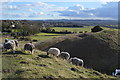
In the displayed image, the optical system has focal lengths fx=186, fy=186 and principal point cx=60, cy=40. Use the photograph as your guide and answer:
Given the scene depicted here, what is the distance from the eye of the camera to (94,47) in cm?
4081

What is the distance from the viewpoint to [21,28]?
8719 centimetres

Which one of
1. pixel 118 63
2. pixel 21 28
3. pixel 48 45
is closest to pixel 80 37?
pixel 48 45

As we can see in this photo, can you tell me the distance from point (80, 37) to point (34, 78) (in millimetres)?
33810

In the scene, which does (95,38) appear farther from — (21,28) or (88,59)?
(21,28)

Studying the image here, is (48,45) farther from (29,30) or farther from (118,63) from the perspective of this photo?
(29,30)

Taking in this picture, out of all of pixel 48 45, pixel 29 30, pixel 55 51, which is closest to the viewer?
pixel 55 51

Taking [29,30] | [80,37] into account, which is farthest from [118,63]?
[29,30]

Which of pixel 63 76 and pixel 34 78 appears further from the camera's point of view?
pixel 63 76

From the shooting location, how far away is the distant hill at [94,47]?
35.6 meters

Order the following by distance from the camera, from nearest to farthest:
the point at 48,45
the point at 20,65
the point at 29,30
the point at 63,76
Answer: the point at 63,76
the point at 20,65
the point at 48,45
the point at 29,30

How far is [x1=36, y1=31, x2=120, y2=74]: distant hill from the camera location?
35622 mm

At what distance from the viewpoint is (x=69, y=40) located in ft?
145

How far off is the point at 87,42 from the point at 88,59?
264 inches

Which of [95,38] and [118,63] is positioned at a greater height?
[95,38]
